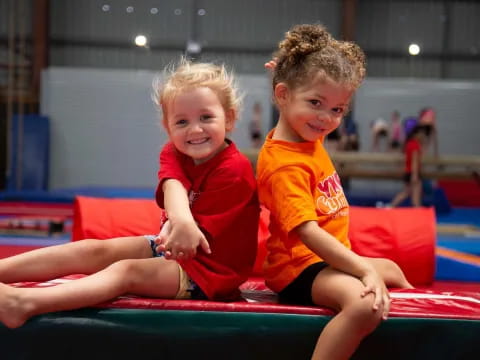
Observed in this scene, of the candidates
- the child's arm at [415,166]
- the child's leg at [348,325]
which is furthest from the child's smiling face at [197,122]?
the child's arm at [415,166]

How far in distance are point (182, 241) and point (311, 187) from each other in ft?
1.34

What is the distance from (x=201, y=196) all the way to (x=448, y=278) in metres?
1.79

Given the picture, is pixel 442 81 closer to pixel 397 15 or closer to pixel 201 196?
pixel 397 15

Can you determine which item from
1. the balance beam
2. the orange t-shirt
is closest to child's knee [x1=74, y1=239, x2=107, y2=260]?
the orange t-shirt

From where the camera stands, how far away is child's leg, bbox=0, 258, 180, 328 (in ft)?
5.49

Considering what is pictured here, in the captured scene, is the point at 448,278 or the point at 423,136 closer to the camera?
the point at 448,278

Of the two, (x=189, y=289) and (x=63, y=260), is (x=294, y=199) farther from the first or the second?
(x=63, y=260)

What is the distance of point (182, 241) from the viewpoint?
167 centimetres

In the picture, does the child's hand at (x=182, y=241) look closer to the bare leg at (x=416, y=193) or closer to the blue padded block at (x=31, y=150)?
the bare leg at (x=416, y=193)

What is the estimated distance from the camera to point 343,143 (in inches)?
337

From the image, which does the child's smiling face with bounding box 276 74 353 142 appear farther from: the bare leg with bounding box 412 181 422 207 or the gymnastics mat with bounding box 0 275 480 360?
the bare leg with bounding box 412 181 422 207

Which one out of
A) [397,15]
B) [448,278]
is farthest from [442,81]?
[448,278]

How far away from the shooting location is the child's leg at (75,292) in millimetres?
1675

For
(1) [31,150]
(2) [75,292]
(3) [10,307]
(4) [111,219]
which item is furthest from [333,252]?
(1) [31,150]
